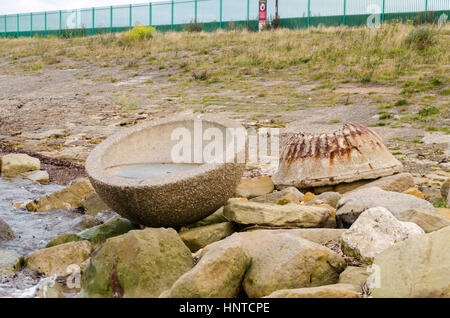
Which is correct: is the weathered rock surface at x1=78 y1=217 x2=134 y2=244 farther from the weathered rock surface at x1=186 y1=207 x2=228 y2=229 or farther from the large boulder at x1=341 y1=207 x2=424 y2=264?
the large boulder at x1=341 y1=207 x2=424 y2=264

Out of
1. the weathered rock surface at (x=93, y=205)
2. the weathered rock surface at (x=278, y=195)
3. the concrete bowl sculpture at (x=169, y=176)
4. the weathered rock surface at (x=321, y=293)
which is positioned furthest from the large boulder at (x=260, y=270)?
the weathered rock surface at (x=93, y=205)

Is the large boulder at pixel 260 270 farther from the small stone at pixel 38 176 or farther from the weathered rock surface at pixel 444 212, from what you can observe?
the small stone at pixel 38 176

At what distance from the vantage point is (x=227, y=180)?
4.31 metres

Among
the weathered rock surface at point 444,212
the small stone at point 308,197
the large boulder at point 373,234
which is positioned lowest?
the small stone at point 308,197

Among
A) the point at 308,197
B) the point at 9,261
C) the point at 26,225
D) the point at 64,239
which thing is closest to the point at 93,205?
the point at 26,225

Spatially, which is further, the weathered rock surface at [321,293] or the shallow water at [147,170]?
the shallow water at [147,170]

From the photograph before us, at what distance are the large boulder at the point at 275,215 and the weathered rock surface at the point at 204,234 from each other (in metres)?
0.10

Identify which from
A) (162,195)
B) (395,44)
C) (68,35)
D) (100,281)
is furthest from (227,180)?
(68,35)

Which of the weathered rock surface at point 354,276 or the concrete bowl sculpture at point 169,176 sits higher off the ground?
the concrete bowl sculpture at point 169,176

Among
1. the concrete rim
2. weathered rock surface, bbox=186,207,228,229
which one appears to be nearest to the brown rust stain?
the concrete rim

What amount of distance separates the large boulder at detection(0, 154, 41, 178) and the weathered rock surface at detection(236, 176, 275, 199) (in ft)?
11.2

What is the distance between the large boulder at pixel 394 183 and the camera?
543cm

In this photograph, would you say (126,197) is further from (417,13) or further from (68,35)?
(68,35)

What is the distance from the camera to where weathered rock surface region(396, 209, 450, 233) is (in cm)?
395
